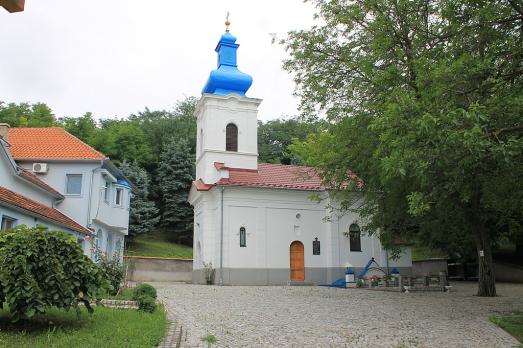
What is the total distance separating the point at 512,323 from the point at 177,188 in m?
40.6

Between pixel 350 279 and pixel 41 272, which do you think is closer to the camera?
pixel 41 272

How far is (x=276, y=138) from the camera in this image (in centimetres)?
6316

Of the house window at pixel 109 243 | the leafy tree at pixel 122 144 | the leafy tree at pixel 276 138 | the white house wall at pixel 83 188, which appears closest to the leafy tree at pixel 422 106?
the white house wall at pixel 83 188

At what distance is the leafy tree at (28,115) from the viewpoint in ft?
156

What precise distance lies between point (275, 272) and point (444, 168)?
65.5 feet

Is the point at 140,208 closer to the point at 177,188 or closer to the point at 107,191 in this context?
the point at 177,188

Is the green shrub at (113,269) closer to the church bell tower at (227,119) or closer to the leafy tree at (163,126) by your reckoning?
the church bell tower at (227,119)

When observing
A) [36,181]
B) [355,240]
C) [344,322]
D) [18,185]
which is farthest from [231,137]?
[344,322]

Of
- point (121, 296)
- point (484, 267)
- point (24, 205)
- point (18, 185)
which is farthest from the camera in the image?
point (18, 185)

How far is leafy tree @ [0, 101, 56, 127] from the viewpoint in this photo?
47.5 meters

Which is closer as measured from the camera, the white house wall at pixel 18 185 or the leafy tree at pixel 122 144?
the white house wall at pixel 18 185

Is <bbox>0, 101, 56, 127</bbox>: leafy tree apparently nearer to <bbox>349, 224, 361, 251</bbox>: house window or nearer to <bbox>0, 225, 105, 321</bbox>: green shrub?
<bbox>349, 224, 361, 251</bbox>: house window

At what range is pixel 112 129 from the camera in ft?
183

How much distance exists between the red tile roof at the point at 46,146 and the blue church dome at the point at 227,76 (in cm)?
985
